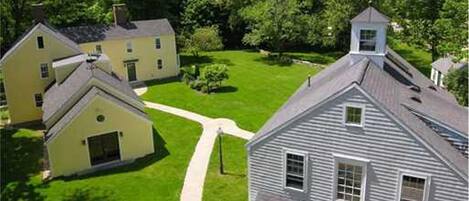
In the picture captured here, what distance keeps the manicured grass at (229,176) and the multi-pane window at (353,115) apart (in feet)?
27.3

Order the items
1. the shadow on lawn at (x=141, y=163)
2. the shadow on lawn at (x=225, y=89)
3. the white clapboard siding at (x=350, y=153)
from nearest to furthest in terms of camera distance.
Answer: the white clapboard siding at (x=350, y=153) → the shadow on lawn at (x=141, y=163) → the shadow on lawn at (x=225, y=89)

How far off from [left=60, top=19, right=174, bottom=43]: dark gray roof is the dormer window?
30655 millimetres

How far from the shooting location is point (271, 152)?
18.8 metres

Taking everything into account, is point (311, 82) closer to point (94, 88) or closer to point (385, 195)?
point (385, 195)

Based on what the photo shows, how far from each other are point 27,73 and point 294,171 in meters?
25.8

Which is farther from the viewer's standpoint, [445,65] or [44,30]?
[445,65]

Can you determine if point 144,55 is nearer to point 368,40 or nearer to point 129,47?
point 129,47

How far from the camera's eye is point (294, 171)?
61.6ft

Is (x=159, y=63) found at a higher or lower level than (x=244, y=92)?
higher

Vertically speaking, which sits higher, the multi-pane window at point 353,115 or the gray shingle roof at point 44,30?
the gray shingle roof at point 44,30

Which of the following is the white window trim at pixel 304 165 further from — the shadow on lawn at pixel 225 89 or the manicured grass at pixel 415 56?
the manicured grass at pixel 415 56

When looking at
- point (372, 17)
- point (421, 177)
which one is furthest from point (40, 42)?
point (421, 177)

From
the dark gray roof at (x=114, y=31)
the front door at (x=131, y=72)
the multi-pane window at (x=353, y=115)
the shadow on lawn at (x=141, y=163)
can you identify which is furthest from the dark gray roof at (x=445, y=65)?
the front door at (x=131, y=72)

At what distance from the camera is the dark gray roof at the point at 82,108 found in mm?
25883
